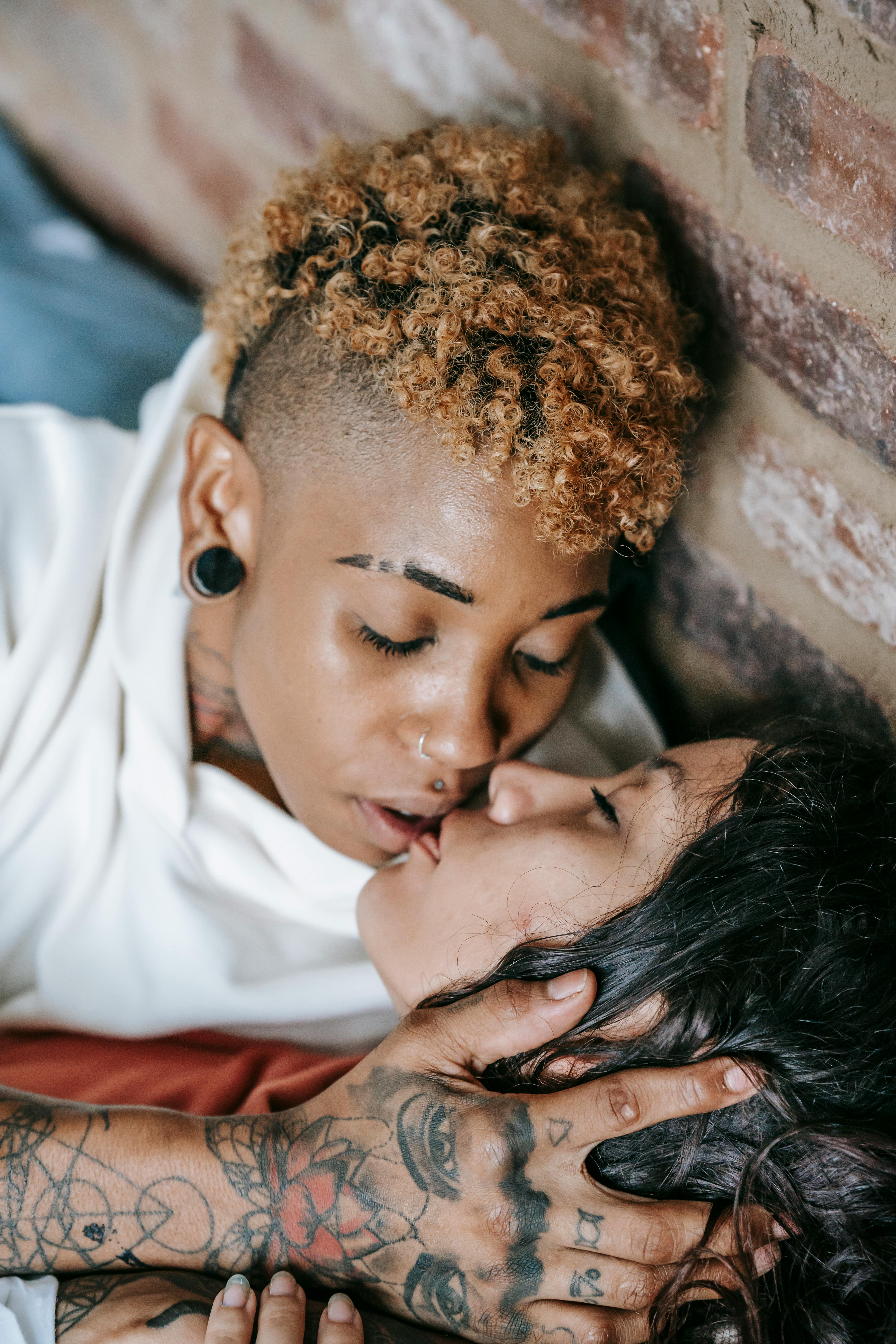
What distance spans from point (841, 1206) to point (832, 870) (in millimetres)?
311

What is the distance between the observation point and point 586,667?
1.70 metres

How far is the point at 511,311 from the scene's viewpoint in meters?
1.16

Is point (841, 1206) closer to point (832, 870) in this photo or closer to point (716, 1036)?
point (716, 1036)

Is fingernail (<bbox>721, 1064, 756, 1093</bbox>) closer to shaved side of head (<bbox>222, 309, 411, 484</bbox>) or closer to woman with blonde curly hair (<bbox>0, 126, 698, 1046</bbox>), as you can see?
woman with blonde curly hair (<bbox>0, 126, 698, 1046</bbox>)

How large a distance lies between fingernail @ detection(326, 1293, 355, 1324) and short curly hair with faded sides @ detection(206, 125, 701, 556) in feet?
2.72

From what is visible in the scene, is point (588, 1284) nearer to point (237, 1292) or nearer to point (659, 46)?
point (237, 1292)

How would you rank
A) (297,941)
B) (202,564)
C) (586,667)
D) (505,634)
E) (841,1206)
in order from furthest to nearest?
(586,667), (297,941), (202,564), (505,634), (841,1206)

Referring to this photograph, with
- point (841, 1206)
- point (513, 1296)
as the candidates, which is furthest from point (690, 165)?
point (513, 1296)

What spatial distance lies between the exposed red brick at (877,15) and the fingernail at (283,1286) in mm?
1318

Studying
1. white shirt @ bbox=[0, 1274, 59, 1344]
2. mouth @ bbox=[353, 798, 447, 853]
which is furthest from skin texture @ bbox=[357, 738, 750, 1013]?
white shirt @ bbox=[0, 1274, 59, 1344]

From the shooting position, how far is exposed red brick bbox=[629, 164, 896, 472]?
110cm

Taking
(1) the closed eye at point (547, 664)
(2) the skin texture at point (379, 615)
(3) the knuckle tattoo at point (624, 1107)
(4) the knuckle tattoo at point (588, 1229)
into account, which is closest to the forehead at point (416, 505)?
(2) the skin texture at point (379, 615)

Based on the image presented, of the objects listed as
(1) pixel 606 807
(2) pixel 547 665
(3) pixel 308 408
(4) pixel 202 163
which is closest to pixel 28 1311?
(1) pixel 606 807

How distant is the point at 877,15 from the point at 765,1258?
Result: 114cm
